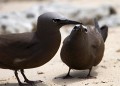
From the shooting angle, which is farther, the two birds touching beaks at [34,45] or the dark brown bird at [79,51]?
the dark brown bird at [79,51]

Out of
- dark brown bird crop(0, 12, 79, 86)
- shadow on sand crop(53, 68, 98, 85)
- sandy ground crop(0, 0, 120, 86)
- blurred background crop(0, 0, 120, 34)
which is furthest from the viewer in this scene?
blurred background crop(0, 0, 120, 34)

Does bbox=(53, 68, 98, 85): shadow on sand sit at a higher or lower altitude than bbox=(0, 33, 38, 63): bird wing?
lower

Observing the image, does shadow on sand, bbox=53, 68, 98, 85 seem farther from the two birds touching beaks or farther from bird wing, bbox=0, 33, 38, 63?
bird wing, bbox=0, 33, 38, 63

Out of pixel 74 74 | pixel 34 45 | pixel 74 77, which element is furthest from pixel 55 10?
pixel 34 45

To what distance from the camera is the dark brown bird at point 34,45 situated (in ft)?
21.4

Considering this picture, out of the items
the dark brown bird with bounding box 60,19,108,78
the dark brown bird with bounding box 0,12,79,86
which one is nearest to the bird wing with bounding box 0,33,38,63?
the dark brown bird with bounding box 0,12,79,86

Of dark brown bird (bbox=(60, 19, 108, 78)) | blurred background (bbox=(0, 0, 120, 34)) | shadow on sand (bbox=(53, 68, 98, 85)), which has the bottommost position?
shadow on sand (bbox=(53, 68, 98, 85))

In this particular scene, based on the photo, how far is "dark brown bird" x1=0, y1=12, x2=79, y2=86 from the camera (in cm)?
651

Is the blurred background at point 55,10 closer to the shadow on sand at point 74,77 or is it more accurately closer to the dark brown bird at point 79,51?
the shadow on sand at point 74,77

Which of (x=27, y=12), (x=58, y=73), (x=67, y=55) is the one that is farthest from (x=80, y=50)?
(x=27, y=12)

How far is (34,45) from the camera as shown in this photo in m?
6.58

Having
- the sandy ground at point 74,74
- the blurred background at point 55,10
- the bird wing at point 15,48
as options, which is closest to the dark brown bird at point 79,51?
the sandy ground at point 74,74

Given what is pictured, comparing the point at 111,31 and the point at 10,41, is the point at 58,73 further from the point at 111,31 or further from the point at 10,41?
the point at 111,31

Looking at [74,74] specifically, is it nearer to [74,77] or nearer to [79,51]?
[74,77]
